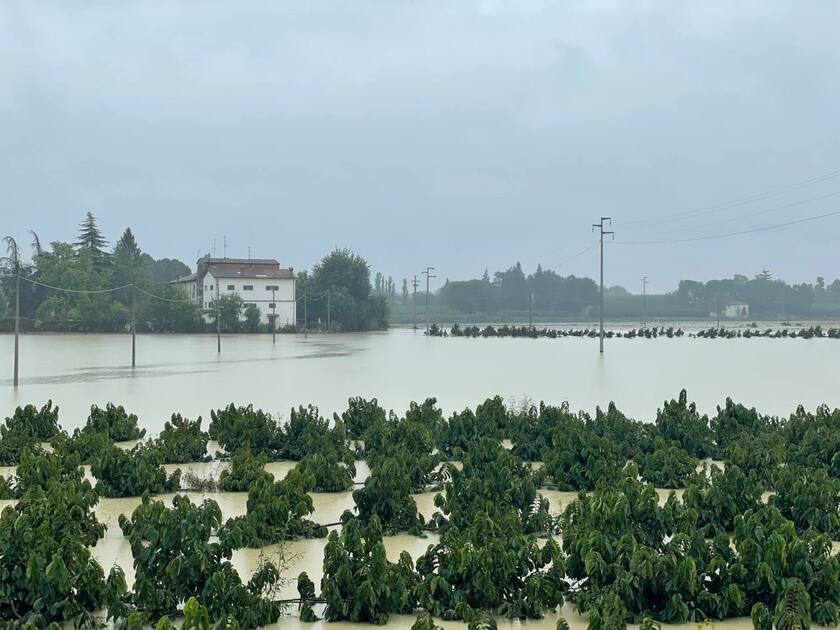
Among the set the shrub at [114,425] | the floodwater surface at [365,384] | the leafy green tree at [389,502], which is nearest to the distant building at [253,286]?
the floodwater surface at [365,384]

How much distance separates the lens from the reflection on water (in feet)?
64.1

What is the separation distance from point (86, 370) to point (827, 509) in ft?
81.7

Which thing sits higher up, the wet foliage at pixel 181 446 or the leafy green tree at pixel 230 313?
the leafy green tree at pixel 230 313

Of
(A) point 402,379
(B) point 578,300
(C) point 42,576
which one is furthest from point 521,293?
(C) point 42,576

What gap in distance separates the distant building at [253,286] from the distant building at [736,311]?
7694 centimetres

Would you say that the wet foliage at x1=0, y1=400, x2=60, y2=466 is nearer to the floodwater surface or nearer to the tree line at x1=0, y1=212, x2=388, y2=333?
the floodwater surface

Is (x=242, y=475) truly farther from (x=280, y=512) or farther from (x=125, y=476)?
(x=280, y=512)

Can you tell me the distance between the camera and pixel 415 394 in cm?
2122

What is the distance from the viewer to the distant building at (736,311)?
136m

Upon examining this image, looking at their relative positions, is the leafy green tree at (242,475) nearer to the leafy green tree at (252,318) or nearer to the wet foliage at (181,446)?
the wet foliage at (181,446)

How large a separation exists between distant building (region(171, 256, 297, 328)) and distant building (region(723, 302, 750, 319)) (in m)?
→ 76.9

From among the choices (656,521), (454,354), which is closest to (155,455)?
(656,521)

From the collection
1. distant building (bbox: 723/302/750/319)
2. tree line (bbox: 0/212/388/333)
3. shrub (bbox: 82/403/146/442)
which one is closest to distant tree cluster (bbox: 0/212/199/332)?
tree line (bbox: 0/212/388/333)

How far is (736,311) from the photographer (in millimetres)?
137000
